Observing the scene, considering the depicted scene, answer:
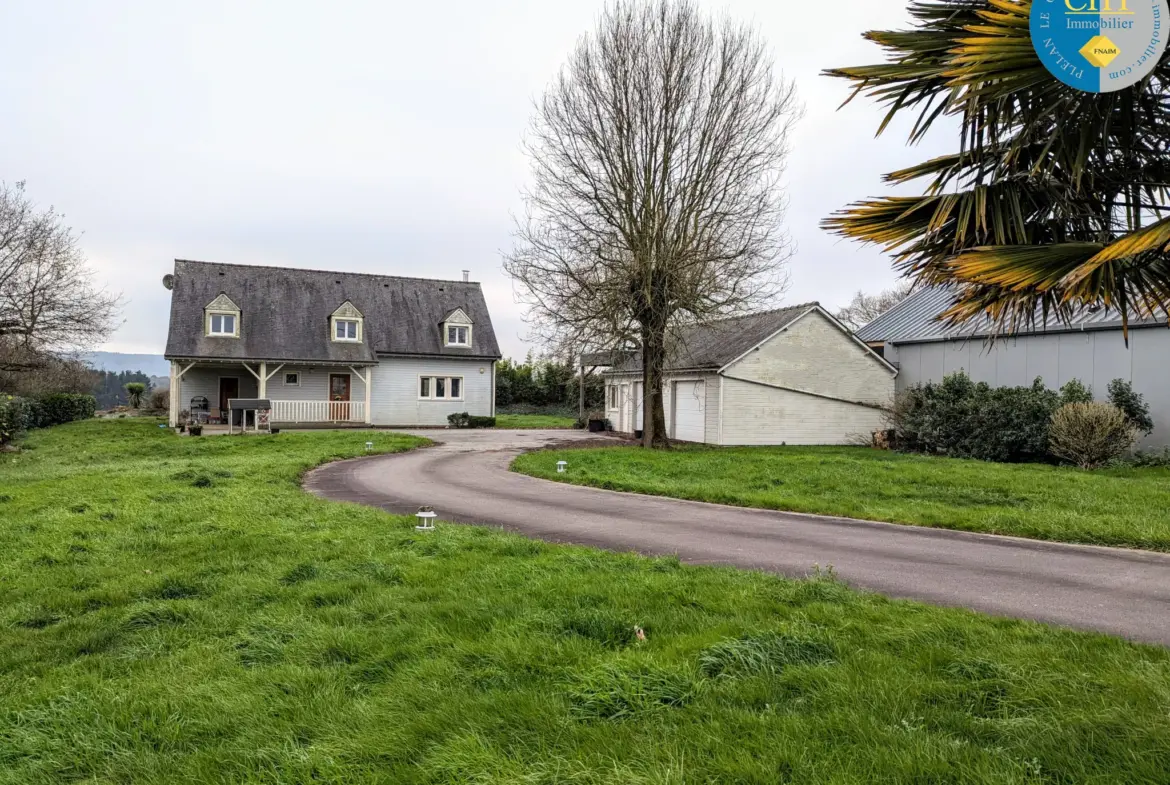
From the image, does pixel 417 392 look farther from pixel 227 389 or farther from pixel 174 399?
pixel 174 399

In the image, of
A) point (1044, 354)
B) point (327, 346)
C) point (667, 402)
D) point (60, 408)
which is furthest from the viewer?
point (60, 408)

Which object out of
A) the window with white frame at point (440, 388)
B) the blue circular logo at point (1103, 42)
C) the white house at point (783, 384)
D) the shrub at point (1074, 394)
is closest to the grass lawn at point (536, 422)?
the window with white frame at point (440, 388)

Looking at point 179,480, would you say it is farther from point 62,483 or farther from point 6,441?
point 6,441

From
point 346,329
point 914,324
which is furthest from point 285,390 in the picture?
point 914,324

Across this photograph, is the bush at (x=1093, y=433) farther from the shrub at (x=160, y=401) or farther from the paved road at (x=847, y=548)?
the shrub at (x=160, y=401)

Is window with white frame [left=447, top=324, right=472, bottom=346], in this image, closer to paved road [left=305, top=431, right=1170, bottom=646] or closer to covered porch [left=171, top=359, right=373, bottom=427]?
covered porch [left=171, top=359, right=373, bottom=427]

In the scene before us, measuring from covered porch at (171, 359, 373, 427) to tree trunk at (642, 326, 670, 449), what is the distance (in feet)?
52.3

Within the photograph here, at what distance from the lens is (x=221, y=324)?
32.8 metres

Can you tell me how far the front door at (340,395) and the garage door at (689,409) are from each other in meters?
16.3

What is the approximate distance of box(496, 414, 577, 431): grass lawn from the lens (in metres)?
36.5

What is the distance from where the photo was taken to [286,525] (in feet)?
30.8

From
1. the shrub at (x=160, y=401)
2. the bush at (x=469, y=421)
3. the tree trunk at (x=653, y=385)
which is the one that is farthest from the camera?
the shrub at (x=160, y=401)

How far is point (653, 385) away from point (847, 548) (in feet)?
49.1

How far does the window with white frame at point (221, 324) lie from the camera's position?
106 ft
